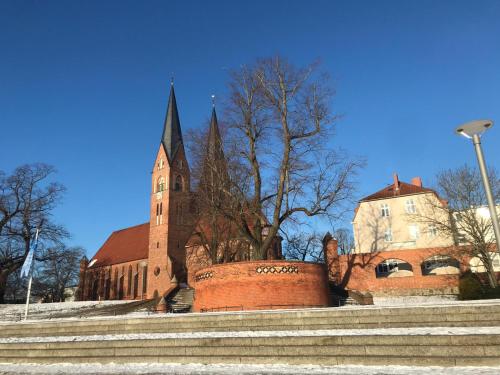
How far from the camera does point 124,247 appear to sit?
61781mm

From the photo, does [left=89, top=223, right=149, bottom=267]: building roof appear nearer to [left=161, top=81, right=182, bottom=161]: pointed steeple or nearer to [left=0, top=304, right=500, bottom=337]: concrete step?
[left=161, top=81, right=182, bottom=161]: pointed steeple

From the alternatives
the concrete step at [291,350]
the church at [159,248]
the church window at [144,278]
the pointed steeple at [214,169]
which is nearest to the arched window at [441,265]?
the church at [159,248]

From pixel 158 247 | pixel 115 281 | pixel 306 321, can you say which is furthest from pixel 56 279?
pixel 306 321

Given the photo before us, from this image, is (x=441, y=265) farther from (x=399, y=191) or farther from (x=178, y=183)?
(x=178, y=183)

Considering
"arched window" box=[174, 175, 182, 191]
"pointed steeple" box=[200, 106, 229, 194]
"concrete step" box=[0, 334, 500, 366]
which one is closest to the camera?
"concrete step" box=[0, 334, 500, 366]

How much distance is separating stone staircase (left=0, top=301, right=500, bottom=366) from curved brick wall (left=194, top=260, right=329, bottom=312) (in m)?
7.71

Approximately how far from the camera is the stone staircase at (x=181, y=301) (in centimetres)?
2944

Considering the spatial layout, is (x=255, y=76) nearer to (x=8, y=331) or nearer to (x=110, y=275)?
(x=8, y=331)

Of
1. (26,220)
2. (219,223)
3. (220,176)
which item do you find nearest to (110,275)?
(26,220)

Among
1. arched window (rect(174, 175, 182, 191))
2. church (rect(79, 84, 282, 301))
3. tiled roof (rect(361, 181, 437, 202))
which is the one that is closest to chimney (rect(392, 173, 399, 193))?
tiled roof (rect(361, 181, 437, 202))

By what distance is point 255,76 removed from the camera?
74.5ft

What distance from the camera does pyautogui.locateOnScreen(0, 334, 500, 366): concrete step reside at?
7020 millimetres

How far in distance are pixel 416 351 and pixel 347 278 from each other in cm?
2572

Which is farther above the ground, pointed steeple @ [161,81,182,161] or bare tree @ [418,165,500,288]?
pointed steeple @ [161,81,182,161]
